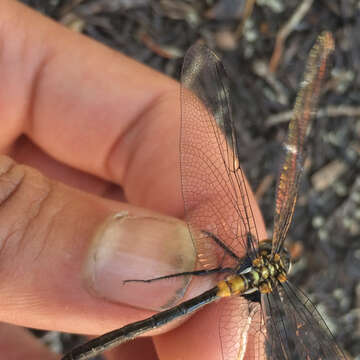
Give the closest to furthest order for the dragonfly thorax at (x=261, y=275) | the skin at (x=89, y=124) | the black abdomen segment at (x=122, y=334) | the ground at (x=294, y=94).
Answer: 1. the black abdomen segment at (x=122, y=334)
2. the dragonfly thorax at (x=261, y=275)
3. the skin at (x=89, y=124)
4. the ground at (x=294, y=94)

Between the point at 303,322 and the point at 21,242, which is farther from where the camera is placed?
the point at 303,322

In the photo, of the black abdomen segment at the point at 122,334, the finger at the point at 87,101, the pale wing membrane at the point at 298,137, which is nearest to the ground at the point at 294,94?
the finger at the point at 87,101

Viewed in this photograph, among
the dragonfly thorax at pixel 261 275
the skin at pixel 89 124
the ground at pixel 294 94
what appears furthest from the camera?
the ground at pixel 294 94

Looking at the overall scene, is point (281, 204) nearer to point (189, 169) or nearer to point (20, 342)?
point (189, 169)

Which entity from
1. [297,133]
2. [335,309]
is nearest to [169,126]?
[297,133]

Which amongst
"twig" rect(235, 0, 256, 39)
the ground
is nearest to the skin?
the ground

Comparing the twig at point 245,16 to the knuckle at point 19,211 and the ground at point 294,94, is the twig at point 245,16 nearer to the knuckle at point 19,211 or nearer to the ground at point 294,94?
the ground at point 294,94

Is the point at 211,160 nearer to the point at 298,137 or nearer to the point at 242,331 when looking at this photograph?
the point at 298,137

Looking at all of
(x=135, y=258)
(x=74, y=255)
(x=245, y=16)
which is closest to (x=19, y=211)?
(x=74, y=255)
